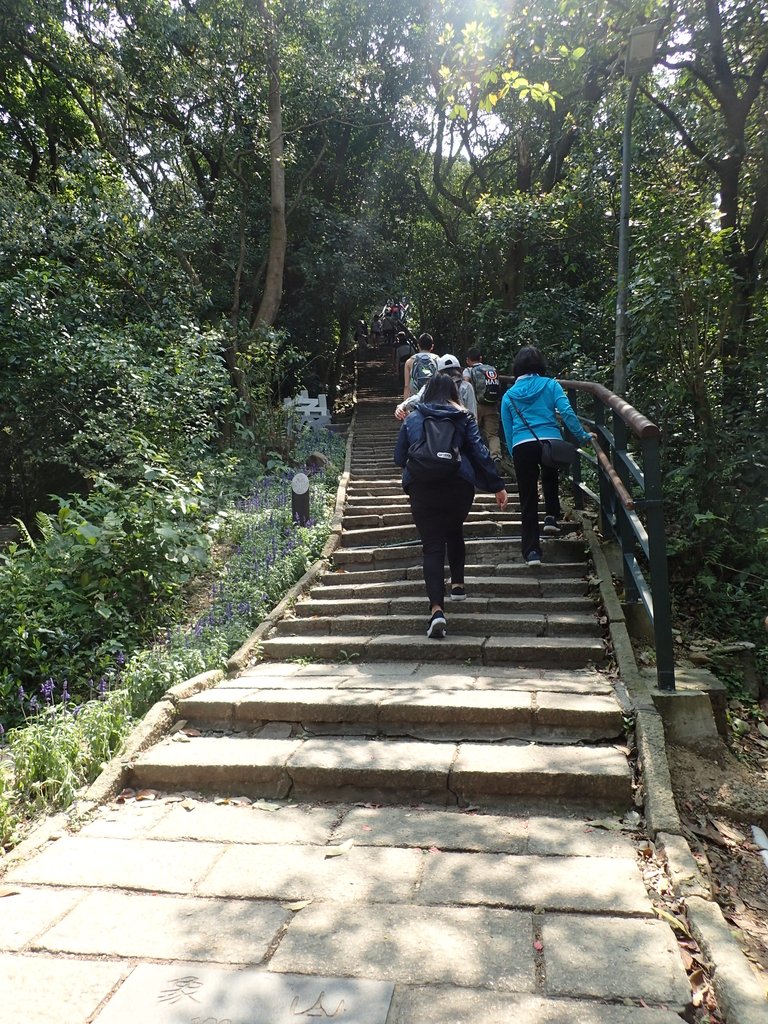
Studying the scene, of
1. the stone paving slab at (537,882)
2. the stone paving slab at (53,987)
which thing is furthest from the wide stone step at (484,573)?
the stone paving slab at (53,987)

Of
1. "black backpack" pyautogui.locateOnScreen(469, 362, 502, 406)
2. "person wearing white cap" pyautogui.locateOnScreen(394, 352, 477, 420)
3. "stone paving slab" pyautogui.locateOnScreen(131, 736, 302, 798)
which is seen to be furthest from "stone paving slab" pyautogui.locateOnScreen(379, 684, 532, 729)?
"black backpack" pyautogui.locateOnScreen(469, 362, 502, 406)

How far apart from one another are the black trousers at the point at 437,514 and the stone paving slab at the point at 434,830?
1939 millimetres

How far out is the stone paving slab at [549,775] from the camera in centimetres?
311

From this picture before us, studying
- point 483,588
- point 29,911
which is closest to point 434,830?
A: point 29,911

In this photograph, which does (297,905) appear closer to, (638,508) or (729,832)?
(729,832)

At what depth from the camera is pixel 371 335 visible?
101 feet

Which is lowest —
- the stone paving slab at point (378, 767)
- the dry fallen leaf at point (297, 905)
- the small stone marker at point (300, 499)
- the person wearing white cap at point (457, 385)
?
the dry fallen leaf at point (297, 905)

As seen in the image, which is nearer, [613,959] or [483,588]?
[613,959]

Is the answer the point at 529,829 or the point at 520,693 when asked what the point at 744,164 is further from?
the point at 529,829

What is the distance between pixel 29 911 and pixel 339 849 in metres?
1.07

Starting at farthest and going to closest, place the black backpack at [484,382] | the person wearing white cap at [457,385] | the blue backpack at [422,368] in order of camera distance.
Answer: the black backpack at [484,382] < the blue backpack at [422,368] < the person wearing white cap at [457,385]

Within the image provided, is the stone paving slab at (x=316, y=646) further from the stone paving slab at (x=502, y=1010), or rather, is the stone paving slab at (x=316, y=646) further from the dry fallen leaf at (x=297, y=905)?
the stone paving slab at (x=502, y=1010)

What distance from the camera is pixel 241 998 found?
6.76 ft

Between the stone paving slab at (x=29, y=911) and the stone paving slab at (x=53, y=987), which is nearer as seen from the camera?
the stone paving slab at (x=53, y=987)
